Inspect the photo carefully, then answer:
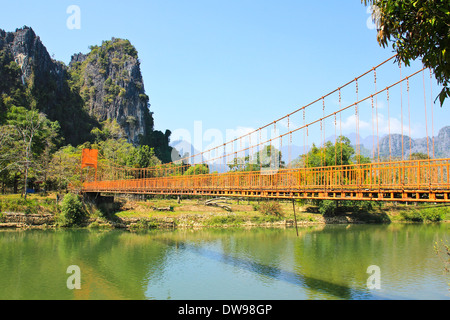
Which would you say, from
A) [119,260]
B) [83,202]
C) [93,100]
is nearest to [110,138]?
[93,100]

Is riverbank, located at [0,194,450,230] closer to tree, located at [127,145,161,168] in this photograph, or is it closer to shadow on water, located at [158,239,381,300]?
shadow on water, located at [158,239,381,300]

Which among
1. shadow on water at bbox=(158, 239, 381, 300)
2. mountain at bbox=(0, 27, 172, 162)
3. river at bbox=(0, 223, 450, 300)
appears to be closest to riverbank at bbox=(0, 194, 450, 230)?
Answer: river at bbox=(0, 223, 450, 300)

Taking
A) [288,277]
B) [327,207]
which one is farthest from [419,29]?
[327,207]

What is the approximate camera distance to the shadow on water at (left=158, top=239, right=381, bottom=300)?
13238 millimetres

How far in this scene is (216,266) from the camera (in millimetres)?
17891

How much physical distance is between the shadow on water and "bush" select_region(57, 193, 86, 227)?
42.8ft

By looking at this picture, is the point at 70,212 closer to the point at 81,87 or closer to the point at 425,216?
the point at 425,216

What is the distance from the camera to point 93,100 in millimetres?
91062

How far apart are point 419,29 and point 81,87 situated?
9925cm

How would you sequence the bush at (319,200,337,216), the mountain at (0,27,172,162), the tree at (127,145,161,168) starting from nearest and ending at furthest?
1. the bush at (319,200,337,216)
2. the tree at (127,145,161,168)
3. the mountain at (0,27,172,162)

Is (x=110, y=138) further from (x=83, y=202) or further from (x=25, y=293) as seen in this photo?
(x=25, y=293)

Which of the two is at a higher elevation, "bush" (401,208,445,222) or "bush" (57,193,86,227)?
"bush" (57,193,86,227)

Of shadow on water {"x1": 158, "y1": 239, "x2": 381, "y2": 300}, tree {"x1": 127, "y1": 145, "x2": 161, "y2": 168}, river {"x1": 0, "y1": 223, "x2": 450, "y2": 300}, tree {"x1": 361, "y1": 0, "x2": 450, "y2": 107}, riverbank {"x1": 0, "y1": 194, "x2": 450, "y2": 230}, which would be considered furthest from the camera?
tree {"x1": 127, "y1": 145, "x2": 161, "y2": 168}
